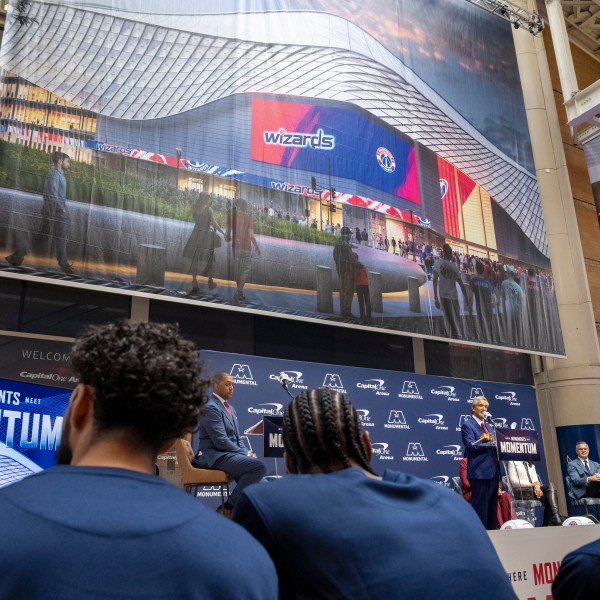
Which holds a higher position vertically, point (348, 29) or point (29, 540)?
point (348, 29)

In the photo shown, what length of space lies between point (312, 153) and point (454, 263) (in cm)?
288

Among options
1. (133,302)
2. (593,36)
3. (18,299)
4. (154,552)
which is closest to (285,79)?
(133,302)

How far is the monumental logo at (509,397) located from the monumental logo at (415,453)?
6.88ft

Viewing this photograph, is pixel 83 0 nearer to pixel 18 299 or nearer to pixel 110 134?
pixel 110 134

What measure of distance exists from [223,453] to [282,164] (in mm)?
5049

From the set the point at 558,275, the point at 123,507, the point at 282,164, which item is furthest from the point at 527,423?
the point at 123,507

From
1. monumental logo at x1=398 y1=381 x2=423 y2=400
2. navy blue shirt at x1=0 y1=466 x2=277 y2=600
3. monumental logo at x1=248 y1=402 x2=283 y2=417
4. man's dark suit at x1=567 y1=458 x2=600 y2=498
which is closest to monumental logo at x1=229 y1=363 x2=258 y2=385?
monumental logo at x1=248 y1=402 x2=283 y2=417

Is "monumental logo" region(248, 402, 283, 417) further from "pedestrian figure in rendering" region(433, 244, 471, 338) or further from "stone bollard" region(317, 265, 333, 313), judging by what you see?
"pedestrian figure in rendering" region(433, 244, 471, 338)

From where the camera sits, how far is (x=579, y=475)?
8.16 metres

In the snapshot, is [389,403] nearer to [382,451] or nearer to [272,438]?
[382,451]

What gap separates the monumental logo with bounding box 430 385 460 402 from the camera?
9.78 meters

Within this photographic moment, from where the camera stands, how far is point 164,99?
791 centimetres

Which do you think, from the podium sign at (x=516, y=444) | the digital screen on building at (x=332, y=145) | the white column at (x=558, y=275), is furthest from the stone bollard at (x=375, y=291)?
the white column at (x=558, y=275)

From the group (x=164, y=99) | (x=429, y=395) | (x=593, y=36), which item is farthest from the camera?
(x=593, y=36)
